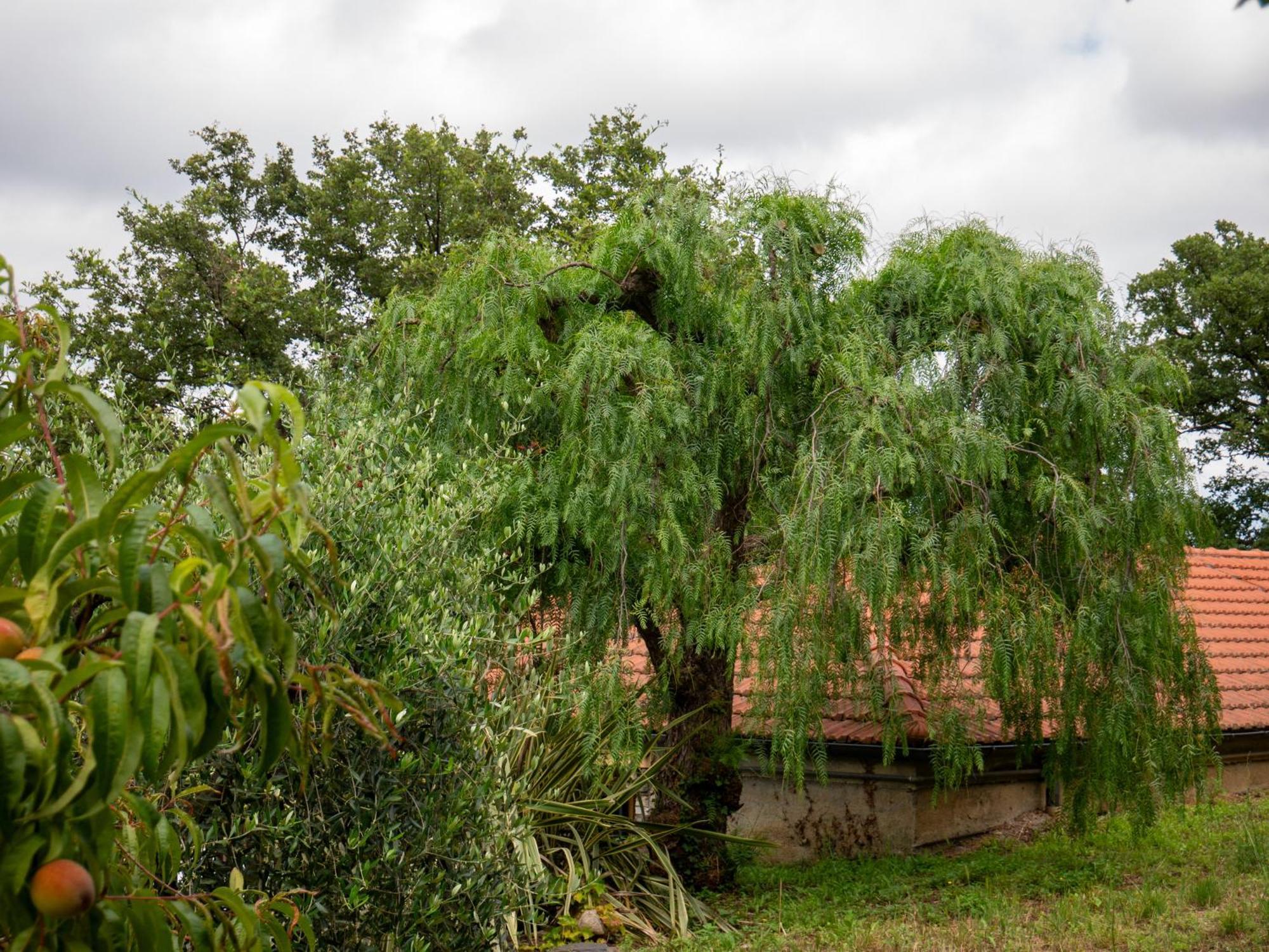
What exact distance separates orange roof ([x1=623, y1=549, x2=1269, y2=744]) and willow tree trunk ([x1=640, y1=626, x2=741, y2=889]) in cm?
30

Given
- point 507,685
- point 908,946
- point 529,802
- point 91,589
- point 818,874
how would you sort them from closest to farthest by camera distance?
point 91,589 → point 507,685 → point 908,946 → point 529,802 → point 818,874

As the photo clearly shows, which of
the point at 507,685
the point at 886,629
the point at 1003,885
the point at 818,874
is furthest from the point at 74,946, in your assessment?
the point at 818,874

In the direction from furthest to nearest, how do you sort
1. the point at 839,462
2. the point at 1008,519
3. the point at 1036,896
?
the point at 1008,519 → the point at 1036,896 → the point at 839,462

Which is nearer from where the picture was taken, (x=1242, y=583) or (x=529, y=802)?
(x=529, y=802)

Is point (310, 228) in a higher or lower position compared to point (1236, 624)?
higher

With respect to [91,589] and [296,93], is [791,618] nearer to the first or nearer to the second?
[91,589]

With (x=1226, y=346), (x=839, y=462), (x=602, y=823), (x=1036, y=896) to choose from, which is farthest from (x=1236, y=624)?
(x=1226, y=346)

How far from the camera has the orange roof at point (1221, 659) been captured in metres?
9.62

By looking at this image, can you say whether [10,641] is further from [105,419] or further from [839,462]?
[839,462]

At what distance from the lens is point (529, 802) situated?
7.22 meters

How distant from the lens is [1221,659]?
44.4ft

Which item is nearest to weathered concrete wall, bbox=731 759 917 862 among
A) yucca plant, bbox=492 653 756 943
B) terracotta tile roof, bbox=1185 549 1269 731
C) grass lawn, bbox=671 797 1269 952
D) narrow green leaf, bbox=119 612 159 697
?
grass lawn, bbox=671 797 1269 952

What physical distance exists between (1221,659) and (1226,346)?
14673 mm

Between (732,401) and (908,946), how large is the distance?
11.8ft
